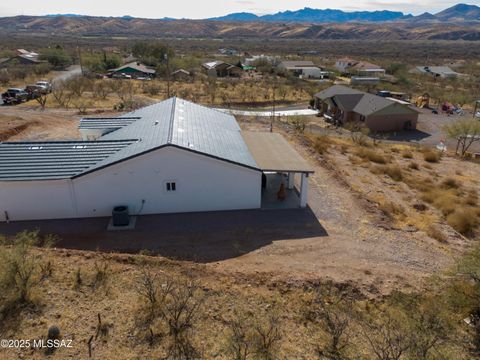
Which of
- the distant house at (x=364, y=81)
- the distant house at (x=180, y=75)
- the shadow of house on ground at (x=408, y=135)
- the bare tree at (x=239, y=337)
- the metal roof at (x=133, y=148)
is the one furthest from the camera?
the distant house at (x=364, y=81)

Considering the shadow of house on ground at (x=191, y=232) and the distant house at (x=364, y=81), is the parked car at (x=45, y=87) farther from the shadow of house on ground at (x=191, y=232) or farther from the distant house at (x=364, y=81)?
the distant house at (x=364, y=81)

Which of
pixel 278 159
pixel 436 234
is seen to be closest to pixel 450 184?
pixel 436 234

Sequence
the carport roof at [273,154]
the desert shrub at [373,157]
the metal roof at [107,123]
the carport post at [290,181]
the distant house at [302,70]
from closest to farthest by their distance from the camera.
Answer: the carport roof at [273,154] < the carport post at [290,181] < the metal roof at [107,123] < the desert shrub at [373,157] < the distant house at [302,70]

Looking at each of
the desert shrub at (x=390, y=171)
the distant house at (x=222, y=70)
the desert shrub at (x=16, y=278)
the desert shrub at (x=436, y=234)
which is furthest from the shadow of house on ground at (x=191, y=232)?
the distant house at (x=222, y=70)

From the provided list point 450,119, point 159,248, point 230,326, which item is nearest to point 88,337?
point 230,326

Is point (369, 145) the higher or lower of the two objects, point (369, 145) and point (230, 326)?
the lower

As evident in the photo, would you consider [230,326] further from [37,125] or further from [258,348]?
[37,125]

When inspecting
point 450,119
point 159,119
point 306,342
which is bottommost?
point 450,119
